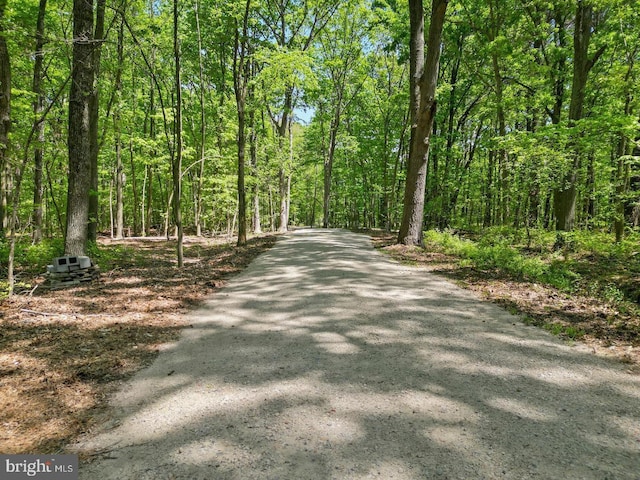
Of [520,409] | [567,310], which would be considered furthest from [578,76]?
[520,409]

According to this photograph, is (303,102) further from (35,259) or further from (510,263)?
(510,263)

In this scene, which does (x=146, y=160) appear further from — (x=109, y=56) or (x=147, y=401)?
(x=147, y=401)

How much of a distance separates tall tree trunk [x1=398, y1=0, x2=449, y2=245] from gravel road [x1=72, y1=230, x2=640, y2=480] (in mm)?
6367

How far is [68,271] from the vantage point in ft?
23.7

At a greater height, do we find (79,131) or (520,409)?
(79,131)

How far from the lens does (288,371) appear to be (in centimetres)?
328

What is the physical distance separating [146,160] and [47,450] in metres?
18.9

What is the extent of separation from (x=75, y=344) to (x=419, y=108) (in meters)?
10.5

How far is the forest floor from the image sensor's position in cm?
380

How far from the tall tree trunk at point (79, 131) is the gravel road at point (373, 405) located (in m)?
4.71

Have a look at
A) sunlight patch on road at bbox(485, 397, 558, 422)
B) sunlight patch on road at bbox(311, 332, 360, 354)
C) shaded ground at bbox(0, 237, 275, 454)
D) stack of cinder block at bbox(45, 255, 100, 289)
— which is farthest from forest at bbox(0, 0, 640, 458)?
sunlight patch on road at bbox(311, 332, 360, 354)

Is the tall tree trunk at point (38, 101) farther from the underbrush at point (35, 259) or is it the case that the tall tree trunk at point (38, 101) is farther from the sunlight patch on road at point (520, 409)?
the sunlight patch on road at point (520, 409)

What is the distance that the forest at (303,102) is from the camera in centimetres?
797

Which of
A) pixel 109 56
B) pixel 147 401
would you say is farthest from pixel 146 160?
pixel 147 401
